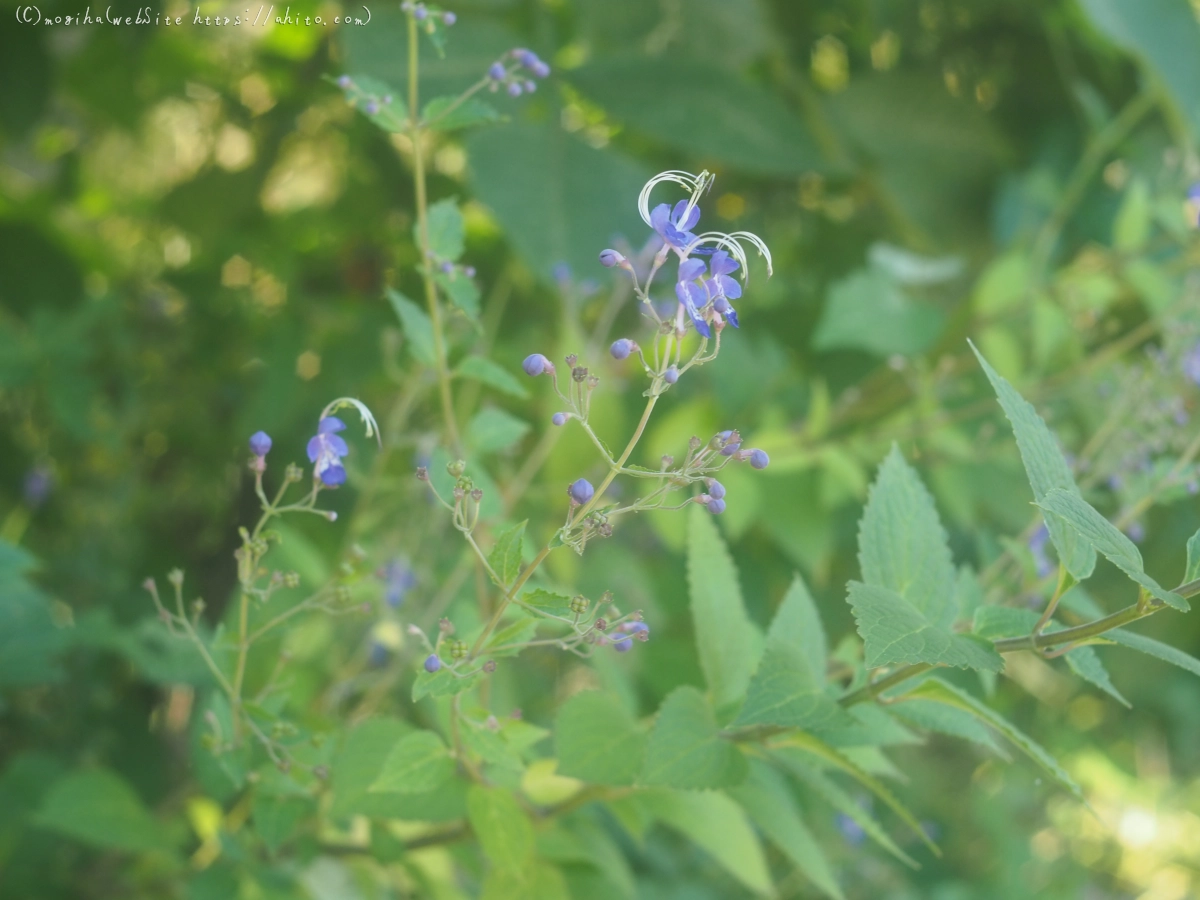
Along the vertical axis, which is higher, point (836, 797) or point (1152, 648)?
point (1152, 648)

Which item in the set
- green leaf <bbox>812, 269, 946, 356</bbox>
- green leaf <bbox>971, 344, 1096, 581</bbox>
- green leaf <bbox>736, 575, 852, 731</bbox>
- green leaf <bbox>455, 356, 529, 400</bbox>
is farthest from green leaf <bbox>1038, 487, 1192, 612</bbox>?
green leaf <bbox>812, 269, 946, 356</bbox>

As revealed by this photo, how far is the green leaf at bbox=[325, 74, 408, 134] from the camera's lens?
16.3 inches

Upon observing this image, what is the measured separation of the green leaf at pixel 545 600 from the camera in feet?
1.09

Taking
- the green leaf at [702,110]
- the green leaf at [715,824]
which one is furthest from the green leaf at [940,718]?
the green leaf at [702,110]

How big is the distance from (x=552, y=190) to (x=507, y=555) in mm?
505

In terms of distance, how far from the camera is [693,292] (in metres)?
0.32

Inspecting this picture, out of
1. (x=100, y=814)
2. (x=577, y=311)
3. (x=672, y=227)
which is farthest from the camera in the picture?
(x=577, y=311)

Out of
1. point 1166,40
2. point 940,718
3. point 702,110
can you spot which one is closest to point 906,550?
point 940,718

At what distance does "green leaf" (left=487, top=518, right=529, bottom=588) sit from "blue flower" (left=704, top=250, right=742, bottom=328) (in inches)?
3.5

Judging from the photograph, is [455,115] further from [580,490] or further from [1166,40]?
[1166,40]

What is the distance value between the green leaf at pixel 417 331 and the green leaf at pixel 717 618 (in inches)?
5.2

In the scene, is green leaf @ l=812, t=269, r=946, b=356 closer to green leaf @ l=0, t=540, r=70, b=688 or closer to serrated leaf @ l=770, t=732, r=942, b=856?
serrated leaf @ l=770, t=732, r=942, b=856

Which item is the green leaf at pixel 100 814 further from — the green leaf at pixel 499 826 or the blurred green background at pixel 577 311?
the green leaf at pixel 499 826

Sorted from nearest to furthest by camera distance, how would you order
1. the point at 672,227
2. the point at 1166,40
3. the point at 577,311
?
the point at 672,227 < the point at 577,311 < the point at 1166,40
